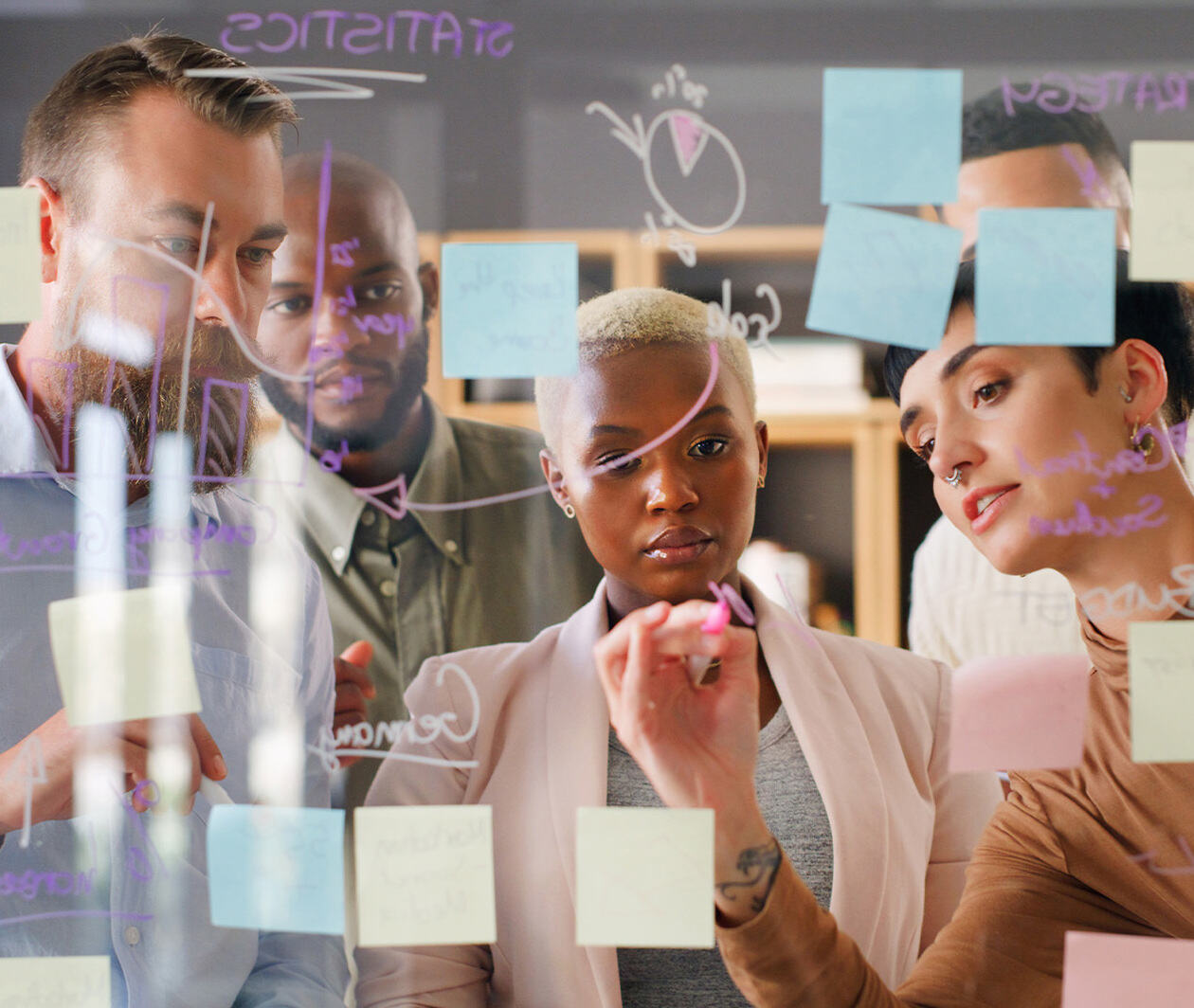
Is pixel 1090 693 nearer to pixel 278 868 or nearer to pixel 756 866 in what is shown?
pixel 756 866

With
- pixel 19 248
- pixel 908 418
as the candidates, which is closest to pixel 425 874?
pixel 908 418

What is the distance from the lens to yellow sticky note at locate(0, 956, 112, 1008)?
124cm

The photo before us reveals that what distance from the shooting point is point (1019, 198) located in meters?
1.16

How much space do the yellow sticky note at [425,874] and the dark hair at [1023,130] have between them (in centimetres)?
92

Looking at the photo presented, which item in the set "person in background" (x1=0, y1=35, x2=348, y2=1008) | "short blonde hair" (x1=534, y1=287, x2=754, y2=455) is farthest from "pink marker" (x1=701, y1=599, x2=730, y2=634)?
"person in background" (x1=0, y1=35, x2=348, y2=1008)

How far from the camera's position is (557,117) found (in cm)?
121

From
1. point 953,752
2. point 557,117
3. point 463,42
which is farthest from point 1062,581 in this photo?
point 463,42

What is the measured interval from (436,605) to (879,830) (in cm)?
55

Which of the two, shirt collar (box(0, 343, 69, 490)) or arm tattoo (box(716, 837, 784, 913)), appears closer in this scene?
Result: arm tattoo (box(716, 837, 784, 913))

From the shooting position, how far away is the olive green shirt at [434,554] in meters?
1.21

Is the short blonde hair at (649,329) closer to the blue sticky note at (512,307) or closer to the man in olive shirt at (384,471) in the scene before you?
the blue sticky note at (512,307)

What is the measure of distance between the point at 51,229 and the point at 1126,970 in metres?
1.46

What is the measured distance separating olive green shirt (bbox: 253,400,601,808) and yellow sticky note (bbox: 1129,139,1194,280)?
2.31ft

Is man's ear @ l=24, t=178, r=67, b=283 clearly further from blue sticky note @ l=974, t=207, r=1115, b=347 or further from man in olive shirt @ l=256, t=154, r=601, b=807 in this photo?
blue sticky note @ l=974, t=207, r=1115, b=347
